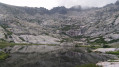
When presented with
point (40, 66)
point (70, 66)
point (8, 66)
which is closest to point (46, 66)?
point (40, 66)

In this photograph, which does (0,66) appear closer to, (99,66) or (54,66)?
(54,66)

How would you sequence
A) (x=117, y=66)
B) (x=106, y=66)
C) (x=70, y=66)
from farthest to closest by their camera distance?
(x=70, y=66) < (x=106, y=66) < (x=117, y=66)

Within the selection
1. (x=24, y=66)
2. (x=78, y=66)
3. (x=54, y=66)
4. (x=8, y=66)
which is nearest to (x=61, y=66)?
(x=54, y=66)

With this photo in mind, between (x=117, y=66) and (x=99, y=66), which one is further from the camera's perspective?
(x=99, y=66)

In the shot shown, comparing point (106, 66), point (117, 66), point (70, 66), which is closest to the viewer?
point (117, 66)

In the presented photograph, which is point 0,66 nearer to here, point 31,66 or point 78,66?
point 31,66

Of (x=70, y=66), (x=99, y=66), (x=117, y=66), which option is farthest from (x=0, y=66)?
(x=117, y=66)

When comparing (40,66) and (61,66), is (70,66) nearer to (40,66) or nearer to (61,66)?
(61,66)

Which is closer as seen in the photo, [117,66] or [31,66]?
[117,66]
